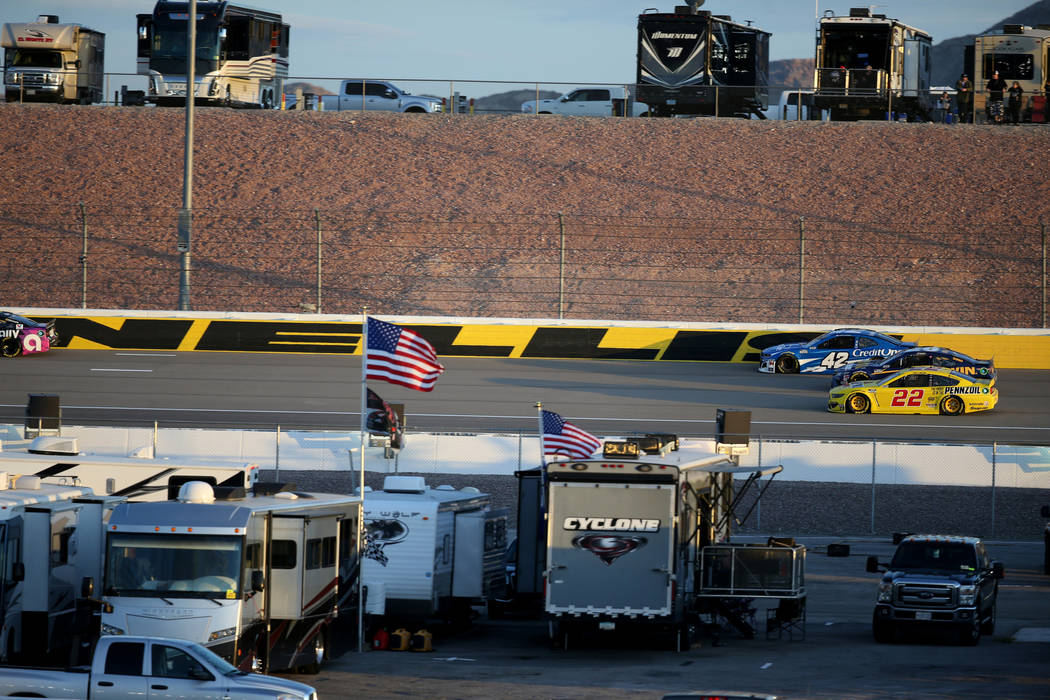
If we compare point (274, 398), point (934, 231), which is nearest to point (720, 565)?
point (274, 398)

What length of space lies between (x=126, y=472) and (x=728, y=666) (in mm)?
8403

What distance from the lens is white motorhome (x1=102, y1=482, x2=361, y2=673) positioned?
1386 cm

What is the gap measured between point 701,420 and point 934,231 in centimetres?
1948

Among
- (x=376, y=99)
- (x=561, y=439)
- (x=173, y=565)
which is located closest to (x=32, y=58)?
(x=376, y=99)

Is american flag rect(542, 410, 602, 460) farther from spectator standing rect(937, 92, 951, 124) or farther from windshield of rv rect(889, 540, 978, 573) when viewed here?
spectator standing rect(937, 92, 951, 124)

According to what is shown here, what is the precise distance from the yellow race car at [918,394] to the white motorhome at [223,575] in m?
17.7

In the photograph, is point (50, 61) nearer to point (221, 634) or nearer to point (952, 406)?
point (952, 406)

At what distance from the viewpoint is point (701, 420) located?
92.4 feet

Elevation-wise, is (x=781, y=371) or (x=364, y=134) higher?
(x=364, y=134)

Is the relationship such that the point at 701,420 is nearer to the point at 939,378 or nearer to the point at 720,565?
the point at 939,378

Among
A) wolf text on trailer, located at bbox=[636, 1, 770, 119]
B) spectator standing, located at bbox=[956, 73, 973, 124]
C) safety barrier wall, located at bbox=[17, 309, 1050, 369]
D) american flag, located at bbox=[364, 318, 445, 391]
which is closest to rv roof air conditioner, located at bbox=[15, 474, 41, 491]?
american flag, located at bbox=[364, 318, 445, 391]

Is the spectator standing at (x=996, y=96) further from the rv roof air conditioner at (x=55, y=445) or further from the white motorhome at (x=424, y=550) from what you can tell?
the rv roof air conditioner at (x=55, y=445)

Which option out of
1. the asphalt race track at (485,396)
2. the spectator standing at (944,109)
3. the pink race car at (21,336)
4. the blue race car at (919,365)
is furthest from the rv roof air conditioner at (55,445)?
the spectator standing at (944,109)

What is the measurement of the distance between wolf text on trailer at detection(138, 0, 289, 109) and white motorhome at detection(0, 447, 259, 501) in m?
31.0
